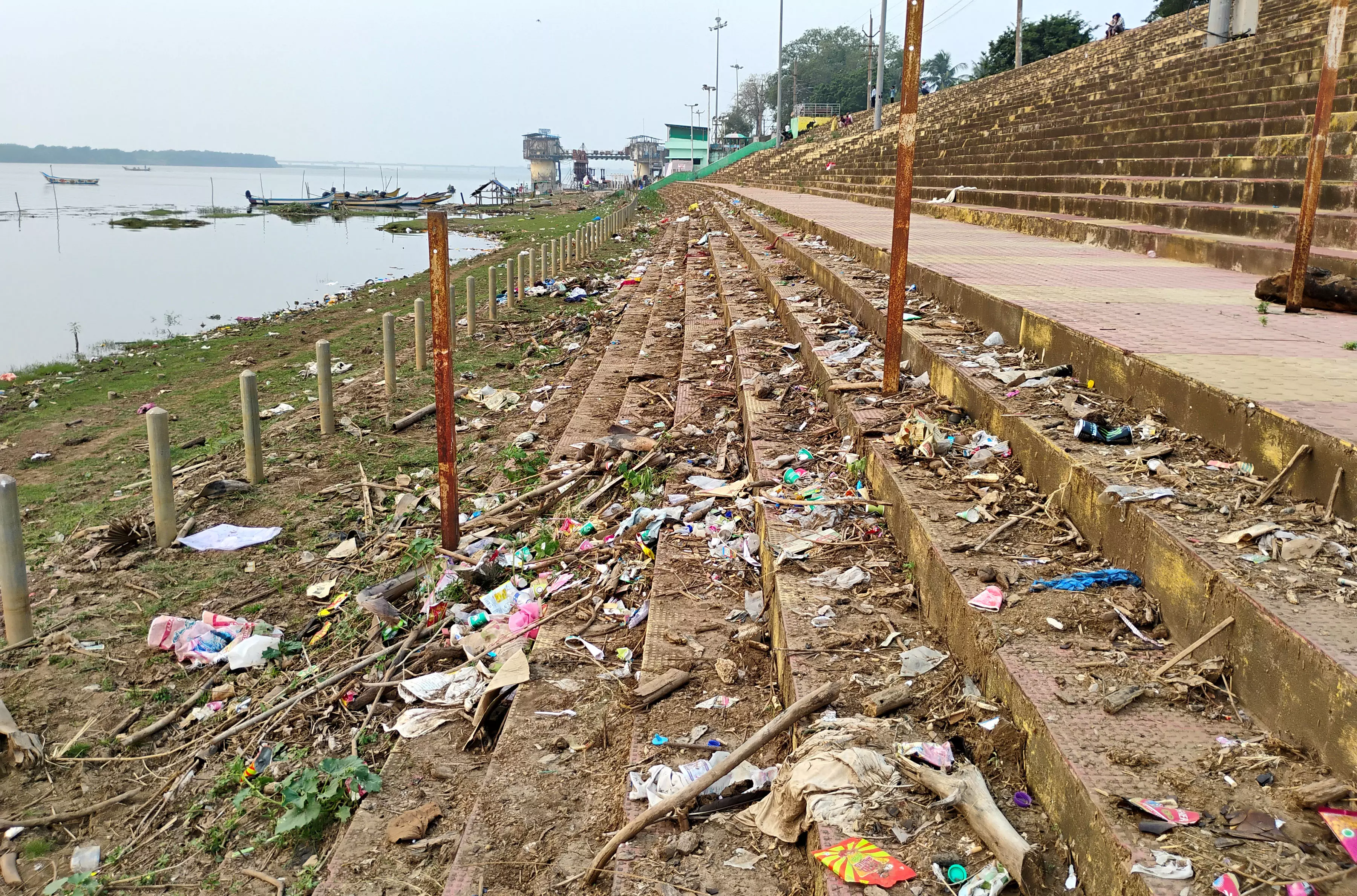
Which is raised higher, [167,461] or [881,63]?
[881,63]

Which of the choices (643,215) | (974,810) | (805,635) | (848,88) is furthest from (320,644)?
(848,88)

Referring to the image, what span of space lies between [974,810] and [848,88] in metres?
81.2

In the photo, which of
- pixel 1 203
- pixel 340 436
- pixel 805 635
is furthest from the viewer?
pixel 1 203

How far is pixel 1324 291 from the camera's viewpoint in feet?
16.8

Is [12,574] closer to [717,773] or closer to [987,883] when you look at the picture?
[717,773]

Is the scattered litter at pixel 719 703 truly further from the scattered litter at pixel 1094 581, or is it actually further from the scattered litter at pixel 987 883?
the scattered litter at pixel 987 883

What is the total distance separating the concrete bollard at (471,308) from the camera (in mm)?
12305

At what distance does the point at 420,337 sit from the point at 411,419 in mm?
2224

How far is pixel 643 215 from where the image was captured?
36938mm

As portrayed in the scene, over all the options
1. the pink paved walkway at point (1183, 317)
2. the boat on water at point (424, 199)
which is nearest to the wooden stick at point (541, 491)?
the pink paved walkway at point (1183, 317)

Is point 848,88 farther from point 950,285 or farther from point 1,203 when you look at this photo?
point 950,285

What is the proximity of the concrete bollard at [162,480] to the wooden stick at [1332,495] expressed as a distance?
5.94 meters

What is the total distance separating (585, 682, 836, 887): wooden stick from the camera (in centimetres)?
232

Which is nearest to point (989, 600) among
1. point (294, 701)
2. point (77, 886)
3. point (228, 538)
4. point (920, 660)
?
point (920, 660)
